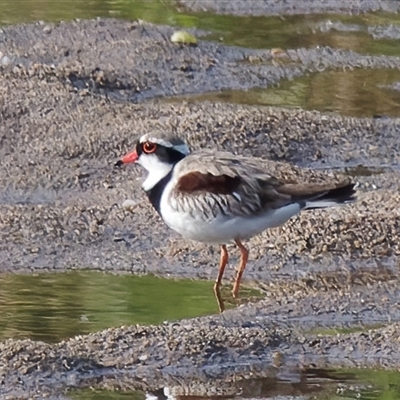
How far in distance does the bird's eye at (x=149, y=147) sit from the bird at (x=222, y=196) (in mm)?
51

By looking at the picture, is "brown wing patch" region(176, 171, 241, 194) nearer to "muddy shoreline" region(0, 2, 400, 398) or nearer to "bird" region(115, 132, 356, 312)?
"bird" region(115, 132, 356, 312)

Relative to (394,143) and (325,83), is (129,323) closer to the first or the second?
(394,143)

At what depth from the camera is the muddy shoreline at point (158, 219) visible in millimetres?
6789

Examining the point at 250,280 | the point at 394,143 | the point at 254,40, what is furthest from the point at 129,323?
the point at 254,40

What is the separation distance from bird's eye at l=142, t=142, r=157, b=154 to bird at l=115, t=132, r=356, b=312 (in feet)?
0.17

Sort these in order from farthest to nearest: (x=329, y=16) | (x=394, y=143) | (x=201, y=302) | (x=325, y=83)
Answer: (x=329, y=16) < (x=325, y=83) < (x=394, y=143) < (x=201, y=302)

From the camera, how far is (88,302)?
777cm

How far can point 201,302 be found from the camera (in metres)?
7.96

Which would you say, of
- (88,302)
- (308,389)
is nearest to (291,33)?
(88,302)

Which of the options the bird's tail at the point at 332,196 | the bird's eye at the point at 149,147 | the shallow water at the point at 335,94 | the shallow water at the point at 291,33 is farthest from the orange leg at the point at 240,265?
the shallow water at the point at 291,33

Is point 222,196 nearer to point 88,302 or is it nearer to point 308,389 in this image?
point 88,302

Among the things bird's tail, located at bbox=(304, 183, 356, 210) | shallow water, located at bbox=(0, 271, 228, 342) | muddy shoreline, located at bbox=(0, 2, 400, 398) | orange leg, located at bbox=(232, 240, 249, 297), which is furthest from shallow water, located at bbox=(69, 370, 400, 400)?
bird's tail, located at bbox=(304, 183, 356, 210)

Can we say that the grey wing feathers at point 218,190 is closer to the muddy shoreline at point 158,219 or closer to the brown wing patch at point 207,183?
the brown wing patch at point 207,183

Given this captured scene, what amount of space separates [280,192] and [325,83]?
6.39 metres
